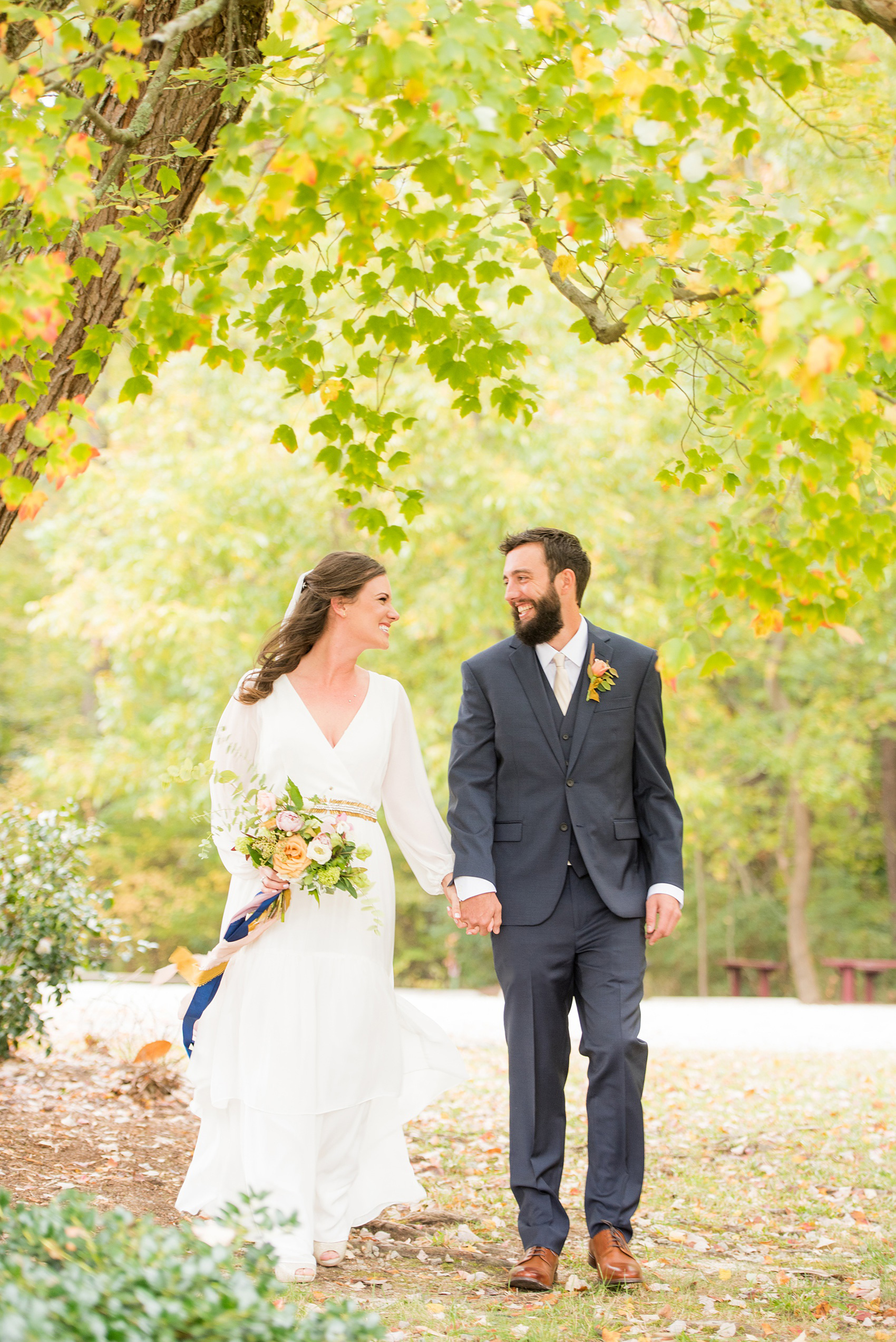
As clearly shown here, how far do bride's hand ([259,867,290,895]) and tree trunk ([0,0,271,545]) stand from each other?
5.02 feet

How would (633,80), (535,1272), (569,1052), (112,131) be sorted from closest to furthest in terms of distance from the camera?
(633,80)
(112,131)
(535,1272)
(569,1052)

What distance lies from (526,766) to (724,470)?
6.10ft

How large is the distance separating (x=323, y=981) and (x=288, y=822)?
56 centimetres

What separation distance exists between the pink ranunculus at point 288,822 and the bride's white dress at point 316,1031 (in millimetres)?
207

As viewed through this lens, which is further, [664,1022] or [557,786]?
[664,1022]

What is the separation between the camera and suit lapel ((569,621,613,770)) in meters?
4.29

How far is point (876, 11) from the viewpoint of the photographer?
3.95m

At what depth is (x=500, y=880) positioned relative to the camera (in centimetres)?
426

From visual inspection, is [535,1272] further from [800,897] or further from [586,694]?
[800,897]

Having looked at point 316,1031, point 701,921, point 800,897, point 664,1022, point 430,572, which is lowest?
point 664,1022

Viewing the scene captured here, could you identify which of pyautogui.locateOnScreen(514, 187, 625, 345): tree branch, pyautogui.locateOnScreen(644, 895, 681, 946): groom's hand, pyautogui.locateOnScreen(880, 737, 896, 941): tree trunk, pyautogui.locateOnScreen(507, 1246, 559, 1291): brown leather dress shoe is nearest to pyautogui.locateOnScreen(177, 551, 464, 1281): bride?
pyautogui.locateOnScreen(507, 1246, 559, 1291): brown leather dress shoe

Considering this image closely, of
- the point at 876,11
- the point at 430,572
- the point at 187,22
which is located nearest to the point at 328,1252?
the point at 187,22

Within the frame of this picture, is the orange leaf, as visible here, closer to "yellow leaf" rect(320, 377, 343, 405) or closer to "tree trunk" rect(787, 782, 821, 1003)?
"yellow leaf" rect(320, 377, 343, 405)

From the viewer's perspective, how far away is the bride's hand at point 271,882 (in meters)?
4.08
